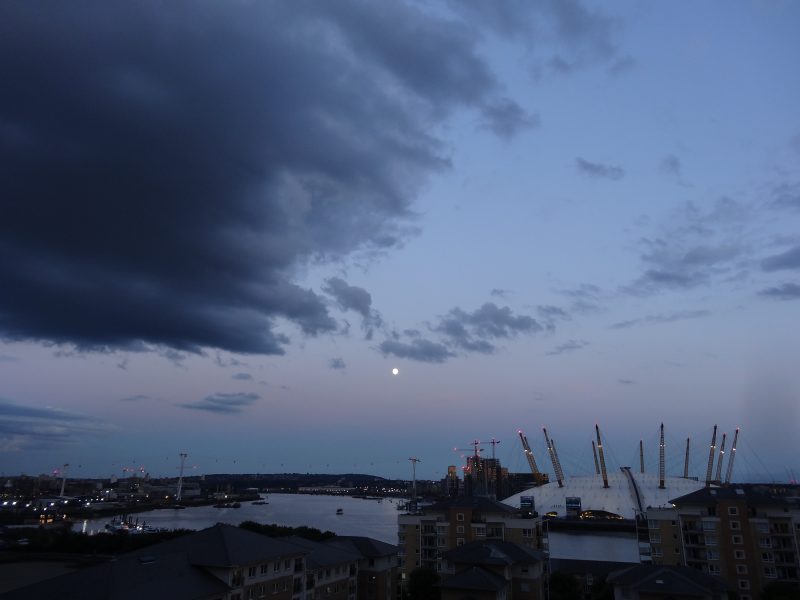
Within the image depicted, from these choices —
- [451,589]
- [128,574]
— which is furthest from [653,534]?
[128,574]

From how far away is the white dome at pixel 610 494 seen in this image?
84750 millimetres

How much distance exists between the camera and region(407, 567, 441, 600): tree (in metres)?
24.9

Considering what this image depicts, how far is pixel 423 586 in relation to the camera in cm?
2511

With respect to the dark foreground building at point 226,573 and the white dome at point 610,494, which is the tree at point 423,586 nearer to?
the dark foreground building at point 226,573

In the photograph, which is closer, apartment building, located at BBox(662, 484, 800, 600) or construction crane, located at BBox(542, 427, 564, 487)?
apartment building, located at BBox(662, 484, 800, 600)

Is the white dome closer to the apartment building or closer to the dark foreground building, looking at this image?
the apartment building

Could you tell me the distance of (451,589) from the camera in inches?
813

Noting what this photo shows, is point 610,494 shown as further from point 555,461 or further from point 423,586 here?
point 423,586

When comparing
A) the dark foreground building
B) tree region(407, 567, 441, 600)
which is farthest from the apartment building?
the dark foreground building

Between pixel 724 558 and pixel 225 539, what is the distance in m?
24.0

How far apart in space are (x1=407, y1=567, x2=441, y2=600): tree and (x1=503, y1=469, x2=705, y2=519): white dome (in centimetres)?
5840

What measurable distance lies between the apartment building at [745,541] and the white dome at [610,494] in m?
55.4

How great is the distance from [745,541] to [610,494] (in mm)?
75444

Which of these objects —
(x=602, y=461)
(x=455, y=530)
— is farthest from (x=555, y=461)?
(x=455, y=530)
